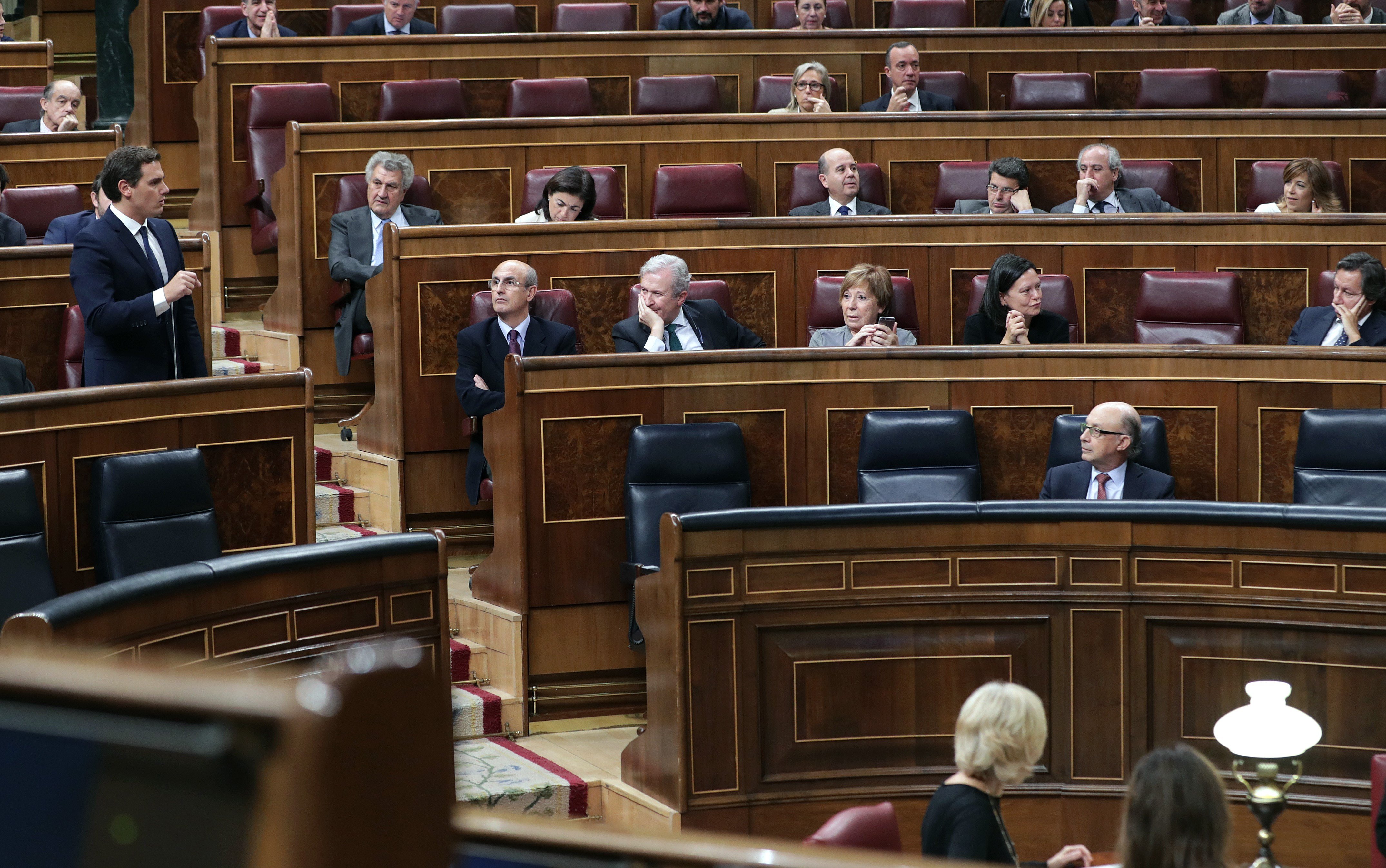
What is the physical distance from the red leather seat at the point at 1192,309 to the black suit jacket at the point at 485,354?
A: 130cm

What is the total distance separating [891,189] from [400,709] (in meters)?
4.20

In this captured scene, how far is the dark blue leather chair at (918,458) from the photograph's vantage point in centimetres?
315

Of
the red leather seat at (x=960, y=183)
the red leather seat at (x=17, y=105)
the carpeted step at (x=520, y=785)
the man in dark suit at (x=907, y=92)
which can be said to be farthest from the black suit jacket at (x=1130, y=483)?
the red leather seat at (x=17, y=105)

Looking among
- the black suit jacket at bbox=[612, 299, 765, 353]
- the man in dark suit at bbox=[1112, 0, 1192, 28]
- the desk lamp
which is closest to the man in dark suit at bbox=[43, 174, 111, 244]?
the black suit jacket at bbox=[612, 299, 765, 353]

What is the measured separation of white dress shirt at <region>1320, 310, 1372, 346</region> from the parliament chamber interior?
0.06 feet

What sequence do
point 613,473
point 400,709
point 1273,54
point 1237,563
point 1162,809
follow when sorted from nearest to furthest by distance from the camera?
point 400,709, point 1162,809, point 1237,563, point 613,473, point 1273,54

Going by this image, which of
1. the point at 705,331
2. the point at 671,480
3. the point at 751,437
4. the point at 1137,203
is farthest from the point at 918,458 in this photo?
the point at 1137,203

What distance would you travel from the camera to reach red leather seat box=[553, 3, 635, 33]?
17.9ft

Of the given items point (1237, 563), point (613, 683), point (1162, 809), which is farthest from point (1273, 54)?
point (1162, 809)

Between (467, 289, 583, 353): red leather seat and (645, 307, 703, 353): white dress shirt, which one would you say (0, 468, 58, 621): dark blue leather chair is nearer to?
(467, 289, 583, 353): red leather seat

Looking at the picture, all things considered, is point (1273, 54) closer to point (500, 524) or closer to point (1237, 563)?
point (1237, 563)

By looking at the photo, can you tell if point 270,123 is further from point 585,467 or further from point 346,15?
point 585,467

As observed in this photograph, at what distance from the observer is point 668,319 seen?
3453mm

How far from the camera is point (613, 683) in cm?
326
